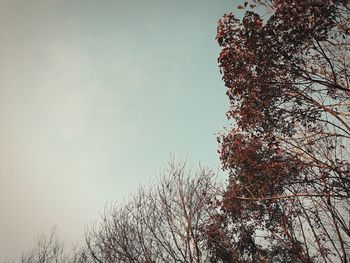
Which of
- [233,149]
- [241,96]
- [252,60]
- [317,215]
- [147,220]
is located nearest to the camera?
[252,60]

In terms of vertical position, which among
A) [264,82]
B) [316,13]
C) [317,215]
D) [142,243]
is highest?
[316,13]

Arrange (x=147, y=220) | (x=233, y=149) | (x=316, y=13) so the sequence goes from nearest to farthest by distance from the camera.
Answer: (x=316, y=13) < (x=233, y=149) < (x=147, y=220)

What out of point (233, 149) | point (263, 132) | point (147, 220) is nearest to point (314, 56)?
point (263, 132)

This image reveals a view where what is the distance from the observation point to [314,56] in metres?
5.70

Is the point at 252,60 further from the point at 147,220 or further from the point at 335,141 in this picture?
the point at 147,220

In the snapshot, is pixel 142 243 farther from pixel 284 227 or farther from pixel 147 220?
pixel 284 227

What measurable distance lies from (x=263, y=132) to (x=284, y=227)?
5.99 meters

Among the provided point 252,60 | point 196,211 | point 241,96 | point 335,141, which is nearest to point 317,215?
point 335,141

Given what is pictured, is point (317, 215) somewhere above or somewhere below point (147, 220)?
below

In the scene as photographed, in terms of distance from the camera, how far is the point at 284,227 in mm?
9961

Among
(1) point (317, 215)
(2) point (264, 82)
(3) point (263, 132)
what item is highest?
(2) point (264, 82)

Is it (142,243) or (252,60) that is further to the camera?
(142,243)

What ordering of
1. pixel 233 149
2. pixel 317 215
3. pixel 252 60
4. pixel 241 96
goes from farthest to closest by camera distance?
pixel 317 215, pixel 233 149, pixel 241 96, pixel 252 60

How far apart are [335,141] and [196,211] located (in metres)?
5.90
